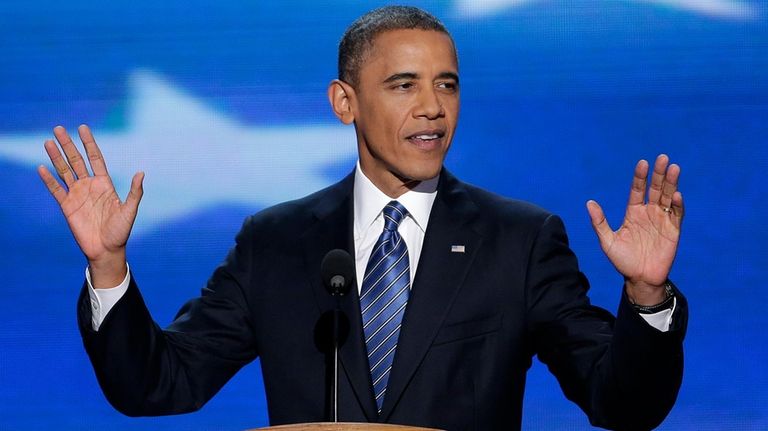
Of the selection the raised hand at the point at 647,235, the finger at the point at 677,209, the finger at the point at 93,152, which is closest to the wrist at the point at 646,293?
the raised hand at the point at 647,235

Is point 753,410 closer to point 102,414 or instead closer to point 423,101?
point 423,101

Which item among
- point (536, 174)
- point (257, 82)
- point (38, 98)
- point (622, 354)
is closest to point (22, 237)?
point (38, 98)

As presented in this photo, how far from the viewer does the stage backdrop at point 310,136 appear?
4.12 meters

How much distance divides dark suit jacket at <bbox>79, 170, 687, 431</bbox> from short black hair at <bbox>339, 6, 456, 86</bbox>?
13.7 inches

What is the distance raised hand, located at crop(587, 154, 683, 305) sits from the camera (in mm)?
2600

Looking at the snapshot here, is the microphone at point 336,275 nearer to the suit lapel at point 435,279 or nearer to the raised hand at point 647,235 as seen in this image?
the suit lapel at point 435,279

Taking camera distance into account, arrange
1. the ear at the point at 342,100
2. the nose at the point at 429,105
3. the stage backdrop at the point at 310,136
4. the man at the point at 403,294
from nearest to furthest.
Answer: the man at the point at 403,294
the nose at the point at 429,105
the ear at the point at 342,100
the stage backdrop at the point at 310,136

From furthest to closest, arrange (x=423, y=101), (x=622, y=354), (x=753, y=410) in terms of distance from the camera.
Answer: (x=753, y=410)
(x=423, y=101)
(x=622, y=354)

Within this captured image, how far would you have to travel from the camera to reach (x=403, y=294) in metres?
2.96

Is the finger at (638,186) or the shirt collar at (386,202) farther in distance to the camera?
the shirt collar at (386,202)

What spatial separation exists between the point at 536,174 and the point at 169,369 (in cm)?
162

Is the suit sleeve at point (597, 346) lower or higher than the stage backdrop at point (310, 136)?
lower

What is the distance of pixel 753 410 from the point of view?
4125 millimetres

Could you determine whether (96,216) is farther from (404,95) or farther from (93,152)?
(404,95)
